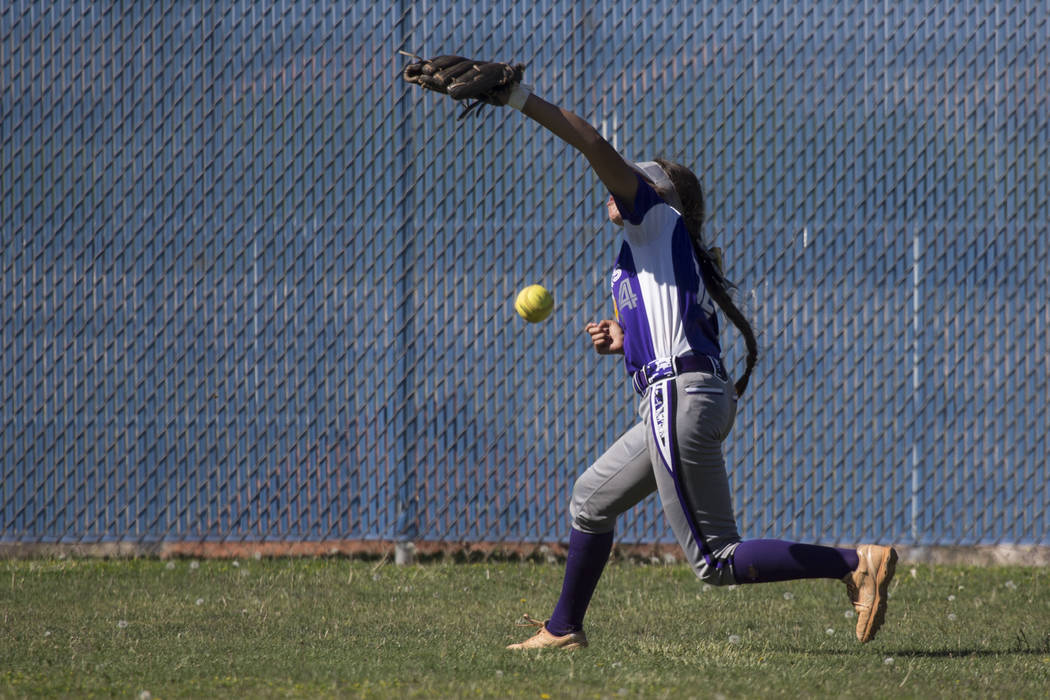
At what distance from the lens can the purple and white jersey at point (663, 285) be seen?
423 cm

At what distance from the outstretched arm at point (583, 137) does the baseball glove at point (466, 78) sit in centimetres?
10

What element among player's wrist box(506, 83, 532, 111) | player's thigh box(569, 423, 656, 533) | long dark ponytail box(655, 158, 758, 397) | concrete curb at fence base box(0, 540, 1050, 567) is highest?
player's wrist box(506, 83, 532, 111)

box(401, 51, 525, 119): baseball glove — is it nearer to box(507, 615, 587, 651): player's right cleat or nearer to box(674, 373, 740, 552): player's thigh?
box(674, 373, 740, 552): player's thigh

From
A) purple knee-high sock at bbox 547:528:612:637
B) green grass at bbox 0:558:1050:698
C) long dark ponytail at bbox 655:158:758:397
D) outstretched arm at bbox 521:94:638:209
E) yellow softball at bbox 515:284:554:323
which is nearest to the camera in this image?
green grass at bbox 0:558:1050:698

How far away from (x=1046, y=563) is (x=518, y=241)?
359 cm

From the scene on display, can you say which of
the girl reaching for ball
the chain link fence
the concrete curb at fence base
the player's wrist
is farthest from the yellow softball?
the concrete curb at fence base

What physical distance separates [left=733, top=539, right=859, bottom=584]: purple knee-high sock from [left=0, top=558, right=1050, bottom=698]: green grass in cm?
33

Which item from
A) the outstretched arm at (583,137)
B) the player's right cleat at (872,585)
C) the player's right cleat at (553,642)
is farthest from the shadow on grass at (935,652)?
the outstretched arm at (583,137)

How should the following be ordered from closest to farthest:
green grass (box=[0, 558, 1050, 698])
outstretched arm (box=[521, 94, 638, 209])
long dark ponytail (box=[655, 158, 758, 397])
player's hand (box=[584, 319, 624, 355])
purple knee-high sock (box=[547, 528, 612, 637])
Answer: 1. green grass (box=[0, 558, 1050, 698])
2. outstretched arm (box=[521, 94, 638, 209])
3. long dark ponytail (box=[655, 158, 758, 397])
4. player's hand (box=[584, 319, 624, 355])
5. purple knee-high sock (box=[547, 528, 612, 637])

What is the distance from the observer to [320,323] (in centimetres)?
693

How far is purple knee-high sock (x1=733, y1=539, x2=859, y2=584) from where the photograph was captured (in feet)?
14.0

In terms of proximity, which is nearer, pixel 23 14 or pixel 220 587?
pixel 220 587

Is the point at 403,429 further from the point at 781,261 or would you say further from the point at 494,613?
the point at 781,261

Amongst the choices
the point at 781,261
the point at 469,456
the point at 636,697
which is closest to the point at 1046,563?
the point at 781,261
